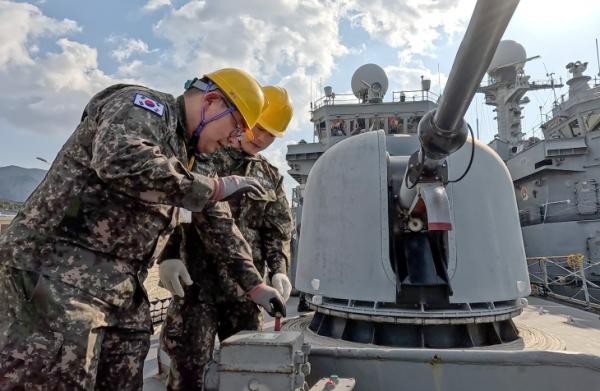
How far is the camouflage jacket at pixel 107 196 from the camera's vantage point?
1385 mm

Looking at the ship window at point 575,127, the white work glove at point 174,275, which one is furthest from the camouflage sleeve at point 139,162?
the ship window at point 575,127

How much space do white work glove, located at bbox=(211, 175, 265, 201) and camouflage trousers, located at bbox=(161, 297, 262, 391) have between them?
1.13 metres

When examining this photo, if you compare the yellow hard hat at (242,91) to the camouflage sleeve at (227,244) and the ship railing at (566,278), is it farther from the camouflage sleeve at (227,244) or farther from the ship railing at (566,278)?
the ship railing at (566,278)

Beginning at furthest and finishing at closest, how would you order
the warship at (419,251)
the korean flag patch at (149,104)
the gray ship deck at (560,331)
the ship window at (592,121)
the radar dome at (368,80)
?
the ship window at (592,121)
the radar dome at (368,80)
the gray ship deck at (560,331)
the warship at (419,251)
the korean flag patch at (149,104)

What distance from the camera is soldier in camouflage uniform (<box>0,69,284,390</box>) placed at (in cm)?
140

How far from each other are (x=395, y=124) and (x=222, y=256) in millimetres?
10860

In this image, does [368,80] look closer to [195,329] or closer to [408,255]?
[408,255]

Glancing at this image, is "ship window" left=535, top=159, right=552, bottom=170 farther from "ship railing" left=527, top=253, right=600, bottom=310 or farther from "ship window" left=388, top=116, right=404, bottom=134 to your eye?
"ship window" left=388, top=116, right=404, bottom=134

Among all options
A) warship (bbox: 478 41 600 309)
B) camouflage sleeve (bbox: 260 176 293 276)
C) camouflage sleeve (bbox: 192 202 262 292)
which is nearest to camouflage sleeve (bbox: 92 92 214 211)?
camouflage sleeve (bbox: 192 202 262 292)

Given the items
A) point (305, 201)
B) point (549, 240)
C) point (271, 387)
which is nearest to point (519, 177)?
point (549, 240)

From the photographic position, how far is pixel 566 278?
39.5ft

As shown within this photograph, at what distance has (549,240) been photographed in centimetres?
1384

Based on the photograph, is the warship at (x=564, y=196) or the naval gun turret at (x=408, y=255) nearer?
the naval gun turret at (x=408, y=255)

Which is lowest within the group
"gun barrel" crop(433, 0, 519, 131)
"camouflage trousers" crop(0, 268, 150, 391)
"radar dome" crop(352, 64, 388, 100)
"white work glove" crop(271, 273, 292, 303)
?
"camouflage trousers" crop(0, 268, 150, 391)
